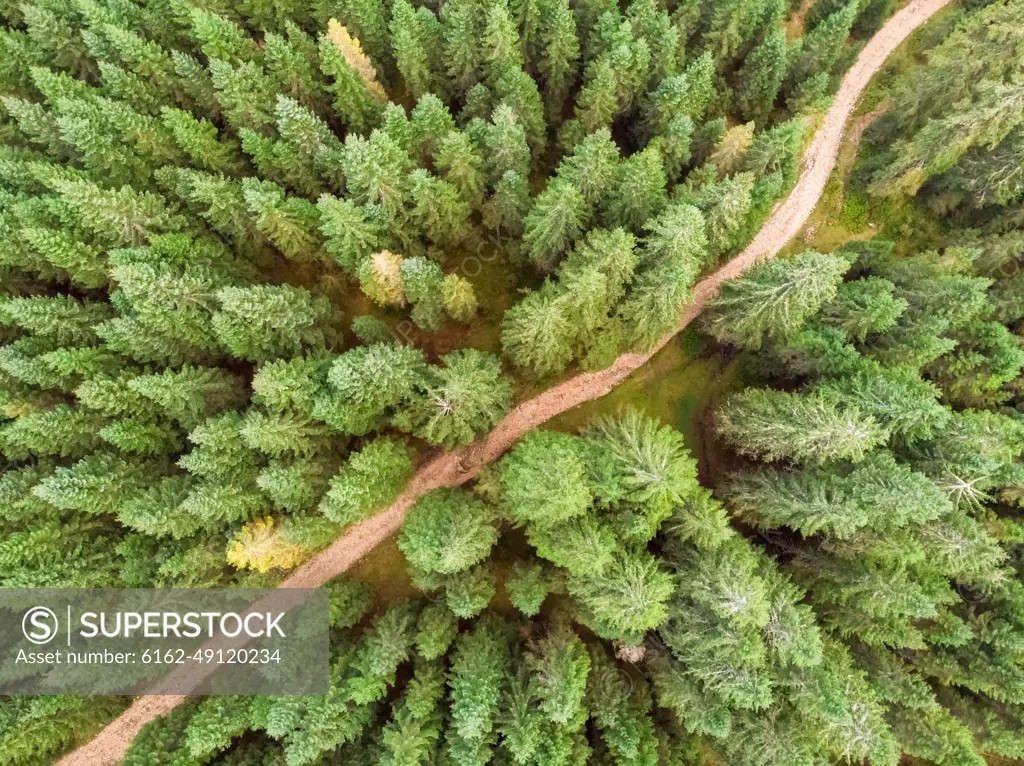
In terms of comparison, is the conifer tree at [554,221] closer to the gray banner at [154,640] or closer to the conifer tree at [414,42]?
the conifer tree at [414,42]

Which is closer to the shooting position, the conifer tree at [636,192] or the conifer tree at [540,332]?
the conifer tree at [540,332]

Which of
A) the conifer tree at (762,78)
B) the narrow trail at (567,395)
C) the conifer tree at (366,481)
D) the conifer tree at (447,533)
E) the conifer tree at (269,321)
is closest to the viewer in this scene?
the conifer tree at (447,533)

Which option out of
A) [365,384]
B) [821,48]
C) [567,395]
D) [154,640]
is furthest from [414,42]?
[154,640]

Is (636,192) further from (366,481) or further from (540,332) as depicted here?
(366,481)

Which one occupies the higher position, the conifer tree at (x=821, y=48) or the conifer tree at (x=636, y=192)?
the conifer tree at (x=821, y=48)

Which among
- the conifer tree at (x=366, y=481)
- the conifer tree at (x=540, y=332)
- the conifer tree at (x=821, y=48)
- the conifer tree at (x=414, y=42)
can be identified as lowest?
the conifer tree at (x=366, y=481)

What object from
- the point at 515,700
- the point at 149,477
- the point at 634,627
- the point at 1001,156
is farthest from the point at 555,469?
the point at 1001,156

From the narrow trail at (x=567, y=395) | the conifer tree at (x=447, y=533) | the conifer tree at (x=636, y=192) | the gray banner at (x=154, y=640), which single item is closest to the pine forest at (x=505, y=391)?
the conifer tree at (x=636, y=192)

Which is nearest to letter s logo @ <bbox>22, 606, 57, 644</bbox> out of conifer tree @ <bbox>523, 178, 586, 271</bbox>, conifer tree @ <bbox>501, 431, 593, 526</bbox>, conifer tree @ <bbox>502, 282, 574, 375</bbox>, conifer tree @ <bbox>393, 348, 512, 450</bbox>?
conifer tree @ <bbox>393, 348, 512, 450</bbox>
